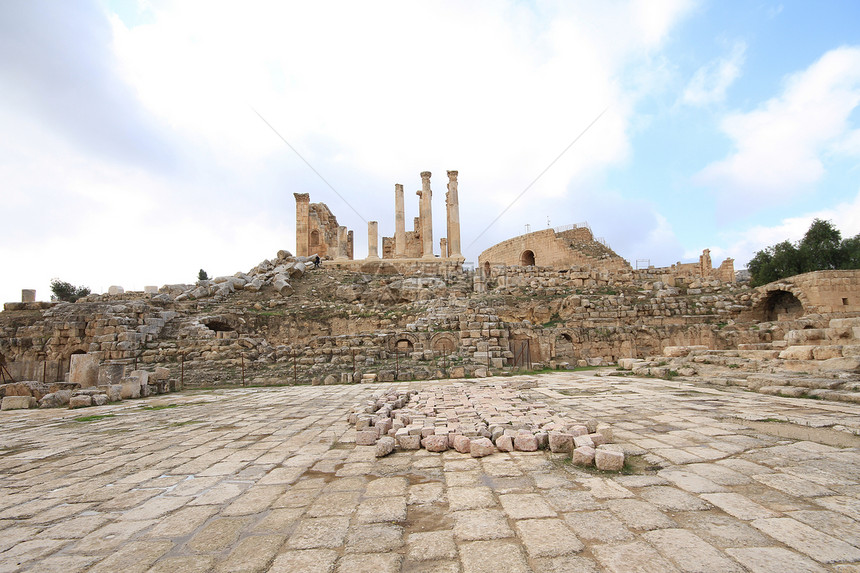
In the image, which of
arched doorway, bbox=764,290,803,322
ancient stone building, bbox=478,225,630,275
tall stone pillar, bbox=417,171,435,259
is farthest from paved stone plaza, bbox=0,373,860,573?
tall stone pillar, bbox=417,171,435,259

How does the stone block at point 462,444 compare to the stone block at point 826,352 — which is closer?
the stone block at point 462,444

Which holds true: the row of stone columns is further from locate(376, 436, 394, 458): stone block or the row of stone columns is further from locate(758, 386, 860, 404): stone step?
locate(376, 436, 394, 458): stone block

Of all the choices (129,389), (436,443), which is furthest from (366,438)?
(129,389)

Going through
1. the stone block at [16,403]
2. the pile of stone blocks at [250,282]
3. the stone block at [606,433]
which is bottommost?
the stone block at [16,403]

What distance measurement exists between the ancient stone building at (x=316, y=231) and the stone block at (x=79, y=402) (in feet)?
76.0

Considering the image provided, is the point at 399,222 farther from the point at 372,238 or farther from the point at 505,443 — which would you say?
the point at 505,443

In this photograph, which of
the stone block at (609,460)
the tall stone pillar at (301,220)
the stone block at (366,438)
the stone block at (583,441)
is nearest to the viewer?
the stone block at (609,460)

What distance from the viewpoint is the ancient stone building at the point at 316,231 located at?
109 ft

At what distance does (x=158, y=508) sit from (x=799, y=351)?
1154 centimetres

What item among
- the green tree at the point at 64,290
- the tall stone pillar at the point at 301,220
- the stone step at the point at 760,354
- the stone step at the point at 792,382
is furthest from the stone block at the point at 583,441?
the green tree at the point at 64,290

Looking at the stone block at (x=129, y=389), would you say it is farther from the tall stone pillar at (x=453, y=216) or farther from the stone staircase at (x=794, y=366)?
the tall stone pillar at (x=453, y=216)

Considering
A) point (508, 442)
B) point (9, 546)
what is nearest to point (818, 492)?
point (508, 442)

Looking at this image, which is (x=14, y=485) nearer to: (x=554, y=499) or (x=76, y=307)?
(x=554, y=499)

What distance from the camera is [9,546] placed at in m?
2.47
